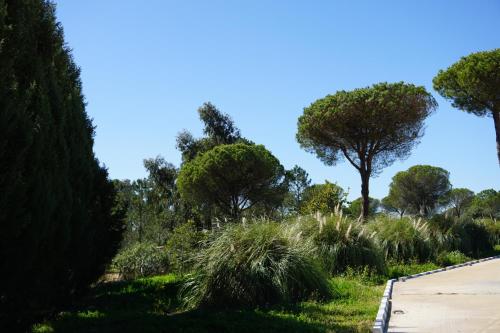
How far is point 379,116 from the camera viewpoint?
21.3m

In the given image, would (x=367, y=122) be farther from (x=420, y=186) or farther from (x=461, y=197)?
(x=461, y=197)

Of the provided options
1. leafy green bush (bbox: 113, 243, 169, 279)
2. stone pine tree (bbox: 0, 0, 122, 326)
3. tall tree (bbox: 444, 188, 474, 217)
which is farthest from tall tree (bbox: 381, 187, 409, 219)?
stone pine tree (bbox: 0, 0, 122, 326)

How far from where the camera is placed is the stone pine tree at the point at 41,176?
500 centimetres

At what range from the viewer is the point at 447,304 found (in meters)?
7.34

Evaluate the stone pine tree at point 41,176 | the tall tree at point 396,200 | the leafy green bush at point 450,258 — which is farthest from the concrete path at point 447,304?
the tall tree at point 396,200

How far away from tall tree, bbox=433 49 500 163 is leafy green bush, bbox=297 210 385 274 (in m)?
12.6

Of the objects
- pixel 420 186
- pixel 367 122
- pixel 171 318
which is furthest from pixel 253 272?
pixel 420 186

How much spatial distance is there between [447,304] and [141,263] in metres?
9.80

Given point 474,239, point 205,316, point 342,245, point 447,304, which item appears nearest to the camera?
point 205,316

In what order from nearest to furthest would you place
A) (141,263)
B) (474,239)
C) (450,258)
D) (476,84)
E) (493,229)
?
1. (141,263)
2. (450,258)
3. (474,239)
4. (476,84)
5. (493,229)

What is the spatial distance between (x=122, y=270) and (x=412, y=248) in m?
8.91

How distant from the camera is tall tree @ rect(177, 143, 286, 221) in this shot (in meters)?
28.5

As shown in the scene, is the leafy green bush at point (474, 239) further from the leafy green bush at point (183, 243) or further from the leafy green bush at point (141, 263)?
the leafy green bush at point (141, 263)

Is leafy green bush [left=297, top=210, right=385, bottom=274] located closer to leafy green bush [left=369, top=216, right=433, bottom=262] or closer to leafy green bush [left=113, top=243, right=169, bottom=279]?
leafy green bush [left=369, top=216, right=433, bottom=262]
